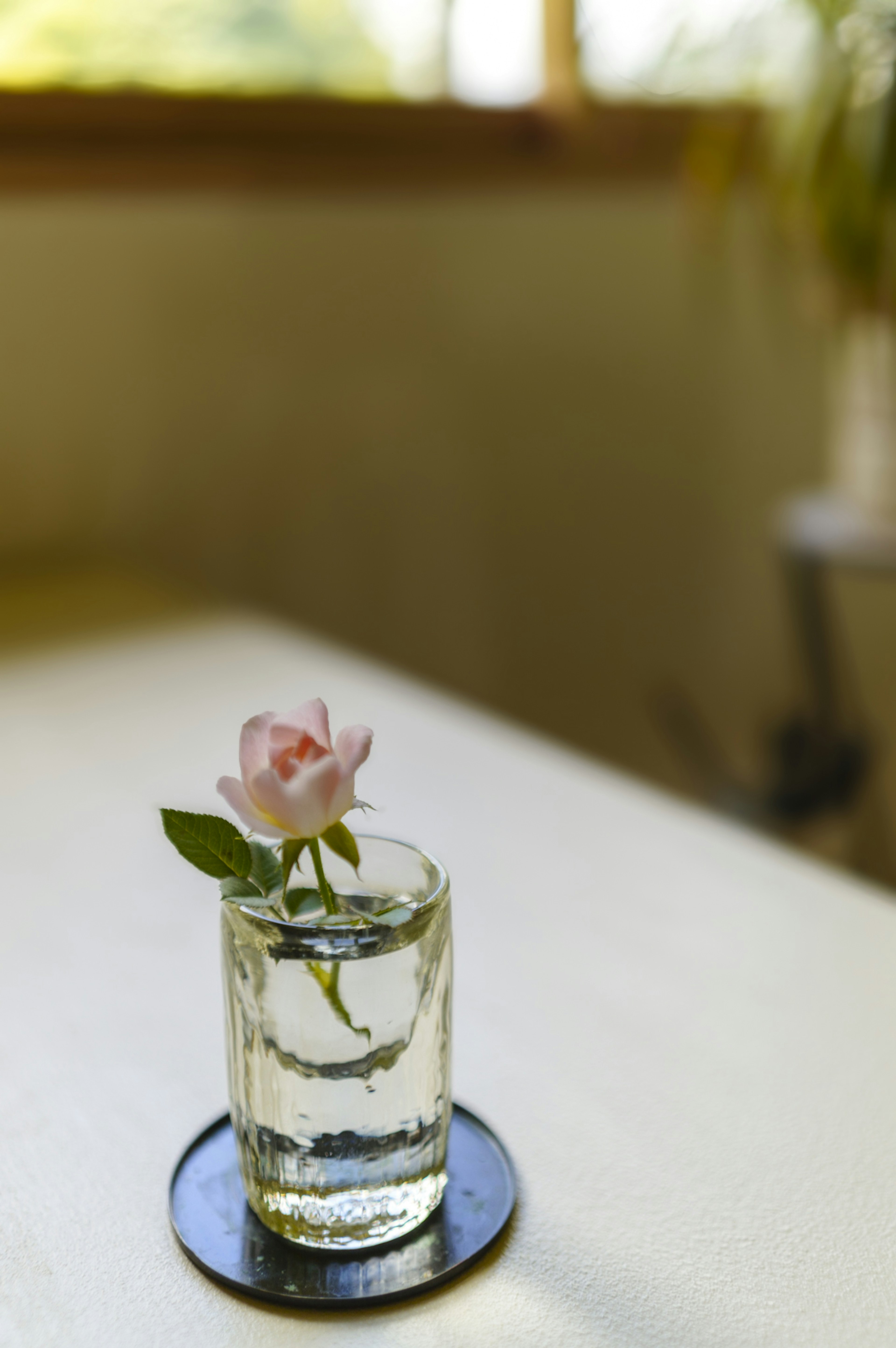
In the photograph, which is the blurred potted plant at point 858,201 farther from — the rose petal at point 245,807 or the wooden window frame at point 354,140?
the rose petal at point 245,807

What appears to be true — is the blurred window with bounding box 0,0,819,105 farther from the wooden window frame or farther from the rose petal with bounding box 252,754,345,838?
the rose petal with bounding box 252,754,345,838

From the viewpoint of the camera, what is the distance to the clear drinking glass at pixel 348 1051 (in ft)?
1.33

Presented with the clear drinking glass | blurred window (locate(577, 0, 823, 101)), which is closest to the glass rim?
the clear drinking glass

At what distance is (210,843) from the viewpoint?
41cm

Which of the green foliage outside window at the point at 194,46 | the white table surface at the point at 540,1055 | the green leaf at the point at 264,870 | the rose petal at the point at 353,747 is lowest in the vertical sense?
the white table surface at the point at 540,1055

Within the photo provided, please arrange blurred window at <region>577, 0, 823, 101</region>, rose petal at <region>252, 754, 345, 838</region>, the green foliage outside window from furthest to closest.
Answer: blurred window at <region>577, 0, 823, 101</region>, the green foliage outside window, rose petal at <region>252, 754, 345, 838</region>

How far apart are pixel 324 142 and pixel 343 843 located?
1.28 metres

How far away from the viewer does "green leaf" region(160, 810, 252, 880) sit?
406 mm

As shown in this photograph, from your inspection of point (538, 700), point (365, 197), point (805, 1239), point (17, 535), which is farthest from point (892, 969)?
point (538, 700)

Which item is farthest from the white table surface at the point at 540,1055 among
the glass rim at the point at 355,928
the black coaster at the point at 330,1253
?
the glass rim at the point at 355,928

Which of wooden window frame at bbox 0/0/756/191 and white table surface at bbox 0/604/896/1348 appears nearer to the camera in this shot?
white table surface at bbox 0/604/896/1348

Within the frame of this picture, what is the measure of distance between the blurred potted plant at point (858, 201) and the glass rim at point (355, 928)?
44.9 inches

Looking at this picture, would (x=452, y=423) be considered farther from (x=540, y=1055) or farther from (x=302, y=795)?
(x=302, y=795)

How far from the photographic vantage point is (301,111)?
4.75 ft
